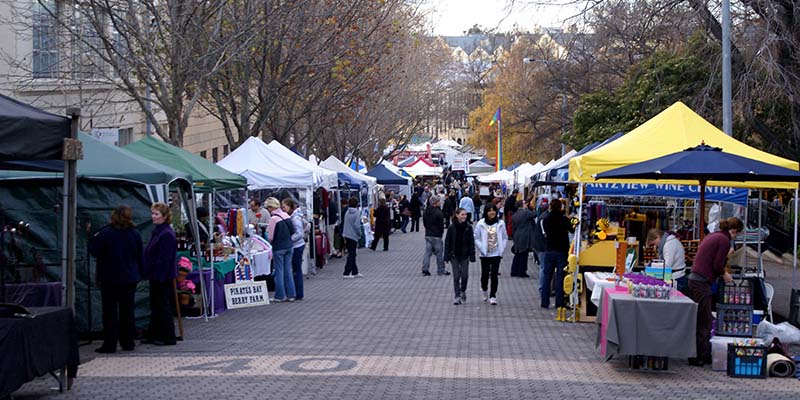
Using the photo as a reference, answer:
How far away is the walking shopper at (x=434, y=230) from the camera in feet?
71.7

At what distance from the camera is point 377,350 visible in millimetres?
11914

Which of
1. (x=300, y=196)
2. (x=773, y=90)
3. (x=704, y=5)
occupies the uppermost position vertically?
(x=704, y=5)

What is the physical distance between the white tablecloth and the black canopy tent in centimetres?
597

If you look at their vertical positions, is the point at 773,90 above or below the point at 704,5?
below

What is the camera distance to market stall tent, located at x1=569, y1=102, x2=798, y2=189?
14.1 metres

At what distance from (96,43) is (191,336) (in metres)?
11.8

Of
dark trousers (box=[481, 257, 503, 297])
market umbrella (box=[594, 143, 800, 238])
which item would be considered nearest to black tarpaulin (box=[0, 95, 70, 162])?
market umbrella (box=[594, 143, 800, 238])

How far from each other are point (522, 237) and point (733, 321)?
31.9ft

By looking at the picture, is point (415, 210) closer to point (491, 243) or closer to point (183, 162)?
point (491, 243)

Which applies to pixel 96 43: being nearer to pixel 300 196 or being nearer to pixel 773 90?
pixel 300 196

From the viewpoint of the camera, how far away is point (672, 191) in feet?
59.3

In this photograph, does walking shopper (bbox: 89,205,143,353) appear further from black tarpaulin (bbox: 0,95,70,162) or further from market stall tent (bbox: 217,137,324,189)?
market stall tent (bbox: 217,137,324,189)

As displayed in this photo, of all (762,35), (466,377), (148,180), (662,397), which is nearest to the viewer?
(662,397)

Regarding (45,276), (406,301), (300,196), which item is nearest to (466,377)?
(45,276)
